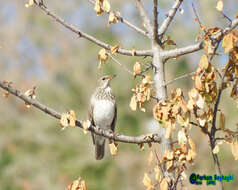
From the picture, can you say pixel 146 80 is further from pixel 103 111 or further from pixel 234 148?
pixel 103 111

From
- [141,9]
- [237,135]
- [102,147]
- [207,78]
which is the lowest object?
[237,135]

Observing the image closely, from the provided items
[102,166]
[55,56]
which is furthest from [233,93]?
[55,56]

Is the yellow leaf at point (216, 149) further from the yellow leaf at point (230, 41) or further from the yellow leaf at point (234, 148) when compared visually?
the yellow leaf at point (230, 41)

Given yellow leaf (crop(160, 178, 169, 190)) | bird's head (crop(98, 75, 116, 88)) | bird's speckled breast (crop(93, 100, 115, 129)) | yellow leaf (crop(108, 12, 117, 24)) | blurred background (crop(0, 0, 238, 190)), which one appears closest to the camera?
yellow leaf (crop(160, 178, 169, 190))

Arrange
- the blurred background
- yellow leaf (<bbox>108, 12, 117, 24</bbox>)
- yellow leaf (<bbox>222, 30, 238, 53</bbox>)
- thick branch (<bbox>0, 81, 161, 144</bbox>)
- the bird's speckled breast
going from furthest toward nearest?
the blurred background < the bird's speckled breast < yellow leaf (<bbox>108, 12, 117, 24</bbox>) < thick branch (<bbox>0, 81, 161, 144</bbox>) < yellow leaf (<bbox>222, 30, 238, 53</bbox>)

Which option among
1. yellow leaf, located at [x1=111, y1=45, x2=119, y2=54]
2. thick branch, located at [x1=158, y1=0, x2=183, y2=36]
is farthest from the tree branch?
yellow leaf, located at [x1=111, y1=45, x2=119, y2=54]

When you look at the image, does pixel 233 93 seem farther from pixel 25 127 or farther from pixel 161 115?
pixel 25 127

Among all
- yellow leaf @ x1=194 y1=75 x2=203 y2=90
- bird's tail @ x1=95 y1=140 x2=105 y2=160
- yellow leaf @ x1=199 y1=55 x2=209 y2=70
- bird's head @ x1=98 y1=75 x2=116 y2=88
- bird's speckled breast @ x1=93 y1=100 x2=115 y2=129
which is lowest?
yellow leaf @ x1=194 y1=75 x2=203 y2=90

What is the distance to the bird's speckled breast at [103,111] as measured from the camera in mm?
5152

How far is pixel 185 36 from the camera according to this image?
11531 millimetres

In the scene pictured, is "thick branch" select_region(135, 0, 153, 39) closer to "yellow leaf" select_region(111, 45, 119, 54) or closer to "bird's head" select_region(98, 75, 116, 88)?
"yellow leaf" select_region(111, 45, 119, 54)

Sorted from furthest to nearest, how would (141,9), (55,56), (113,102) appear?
(55,56) < (113,102) < (141,9)

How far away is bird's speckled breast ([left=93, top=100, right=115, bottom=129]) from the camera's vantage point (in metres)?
5.15

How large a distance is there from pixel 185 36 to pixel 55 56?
Result: 6.37 meters
